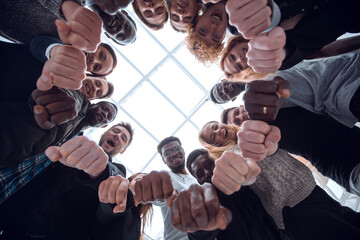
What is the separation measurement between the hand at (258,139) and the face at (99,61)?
62.5 inches

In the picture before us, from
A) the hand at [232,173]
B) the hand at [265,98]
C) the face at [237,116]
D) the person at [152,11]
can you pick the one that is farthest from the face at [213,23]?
the hand at [232,173]

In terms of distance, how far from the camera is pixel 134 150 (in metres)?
3.41

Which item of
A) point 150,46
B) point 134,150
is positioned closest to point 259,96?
point 150,46

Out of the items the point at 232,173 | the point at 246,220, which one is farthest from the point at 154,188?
the point at 246,220

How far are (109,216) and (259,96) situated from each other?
926 millimetres

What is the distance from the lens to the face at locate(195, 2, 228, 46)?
1562 millimetres

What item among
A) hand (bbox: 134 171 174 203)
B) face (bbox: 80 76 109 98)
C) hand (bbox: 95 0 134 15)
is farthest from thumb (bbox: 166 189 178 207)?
face (bbox: 80 76 109 98)

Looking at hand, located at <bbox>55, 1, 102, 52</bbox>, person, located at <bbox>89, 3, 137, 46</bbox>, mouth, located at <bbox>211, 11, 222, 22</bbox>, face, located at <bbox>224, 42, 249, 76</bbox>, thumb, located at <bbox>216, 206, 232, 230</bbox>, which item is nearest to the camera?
thumb, located at <bbox>216, 206, 232, 230</bbox>

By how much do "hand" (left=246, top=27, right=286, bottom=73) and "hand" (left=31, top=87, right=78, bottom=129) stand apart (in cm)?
80

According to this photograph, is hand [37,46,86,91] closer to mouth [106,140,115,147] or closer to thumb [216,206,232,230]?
thumb [216,206,232,230]

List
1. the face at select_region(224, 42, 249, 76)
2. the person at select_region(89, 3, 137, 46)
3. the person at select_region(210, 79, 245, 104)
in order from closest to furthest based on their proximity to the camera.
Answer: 1. the person at select_region(89, 3, 137, 46)
2. the face at select_region(224, 42, 249, 76)
3. the person at select_region(210, 79, 245, 104)

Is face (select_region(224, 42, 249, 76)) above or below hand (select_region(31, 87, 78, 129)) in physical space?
below

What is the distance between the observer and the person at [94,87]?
1895 millimetres

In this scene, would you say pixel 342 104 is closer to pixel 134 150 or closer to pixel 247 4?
pixel 247 4
